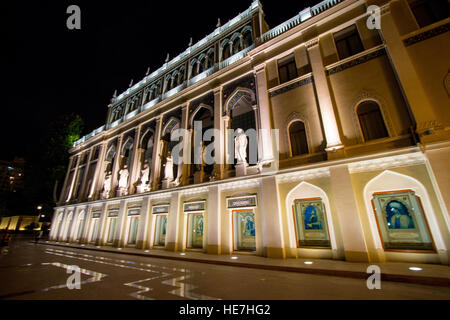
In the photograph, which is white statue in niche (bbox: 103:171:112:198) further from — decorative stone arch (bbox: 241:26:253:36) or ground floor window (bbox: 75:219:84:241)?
decorative stone arch (bbox: 241:26:253:36)

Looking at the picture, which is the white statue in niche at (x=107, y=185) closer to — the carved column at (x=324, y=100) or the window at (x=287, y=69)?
the window at (x=287, y=69)

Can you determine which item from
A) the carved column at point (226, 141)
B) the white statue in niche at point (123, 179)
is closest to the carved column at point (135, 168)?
the white statue in niche at point (123, 179)

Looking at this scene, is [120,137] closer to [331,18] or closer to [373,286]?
[331,18]

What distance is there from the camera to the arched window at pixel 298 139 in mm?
9234

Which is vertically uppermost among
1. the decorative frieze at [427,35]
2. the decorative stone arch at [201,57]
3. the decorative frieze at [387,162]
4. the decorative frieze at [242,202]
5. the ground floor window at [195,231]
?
the decorative stone arch at [201,57]

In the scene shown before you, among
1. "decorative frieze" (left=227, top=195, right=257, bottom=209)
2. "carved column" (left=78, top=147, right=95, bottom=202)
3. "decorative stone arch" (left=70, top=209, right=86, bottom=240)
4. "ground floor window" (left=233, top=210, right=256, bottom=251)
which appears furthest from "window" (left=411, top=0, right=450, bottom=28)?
"carved column" (left=78, top=147, right=95, bottom=202)

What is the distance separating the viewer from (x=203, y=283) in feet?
16.6

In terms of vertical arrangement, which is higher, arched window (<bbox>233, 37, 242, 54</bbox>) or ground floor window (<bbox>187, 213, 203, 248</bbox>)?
arched window (<bbox>233, 37, 242, 54</bbox>)

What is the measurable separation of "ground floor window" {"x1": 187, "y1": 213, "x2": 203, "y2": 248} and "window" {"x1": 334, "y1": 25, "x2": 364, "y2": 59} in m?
11.8

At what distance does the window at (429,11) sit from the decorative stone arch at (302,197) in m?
8.24

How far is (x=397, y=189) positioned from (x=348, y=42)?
751 centimetres

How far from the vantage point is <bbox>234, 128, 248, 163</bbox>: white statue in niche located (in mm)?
10586
